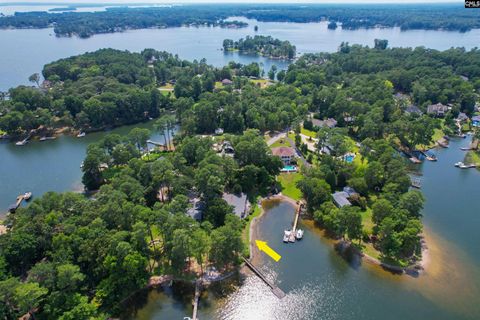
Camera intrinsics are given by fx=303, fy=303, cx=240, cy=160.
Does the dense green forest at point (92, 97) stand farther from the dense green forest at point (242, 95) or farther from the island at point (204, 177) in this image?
the island at point (204, 177)

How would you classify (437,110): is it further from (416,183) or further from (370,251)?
(370,251)

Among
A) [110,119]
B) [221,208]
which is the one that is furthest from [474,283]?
[110,119]

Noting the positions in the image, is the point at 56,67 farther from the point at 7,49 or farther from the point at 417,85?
the point at 417,85

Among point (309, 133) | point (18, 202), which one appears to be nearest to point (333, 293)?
point (309, 133)

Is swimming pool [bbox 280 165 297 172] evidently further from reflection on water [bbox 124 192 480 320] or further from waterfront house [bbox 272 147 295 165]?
reflection on water [bbox 124 192 480 320]

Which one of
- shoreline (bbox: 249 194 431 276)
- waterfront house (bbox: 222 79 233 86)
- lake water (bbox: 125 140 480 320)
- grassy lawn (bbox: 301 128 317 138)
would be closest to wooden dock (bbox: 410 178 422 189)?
lake water (bbox: 125 140 480 320)
